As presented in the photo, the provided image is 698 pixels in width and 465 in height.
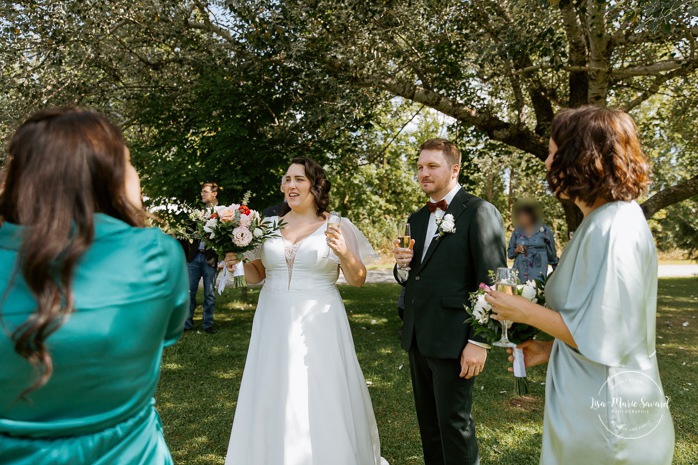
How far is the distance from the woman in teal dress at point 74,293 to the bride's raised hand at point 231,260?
2283 mm

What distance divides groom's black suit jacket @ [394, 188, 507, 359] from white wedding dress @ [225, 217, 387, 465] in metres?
0.62

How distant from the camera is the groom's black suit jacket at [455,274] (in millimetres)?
3268

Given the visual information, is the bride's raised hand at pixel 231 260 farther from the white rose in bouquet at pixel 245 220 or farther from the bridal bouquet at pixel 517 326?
the bridal bouquet at pixel 517 326

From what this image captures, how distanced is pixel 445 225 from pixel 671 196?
21.5 ft

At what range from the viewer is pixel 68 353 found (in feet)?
4.44

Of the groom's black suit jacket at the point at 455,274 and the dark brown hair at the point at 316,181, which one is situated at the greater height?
the dark brown hair at the point at 316,181

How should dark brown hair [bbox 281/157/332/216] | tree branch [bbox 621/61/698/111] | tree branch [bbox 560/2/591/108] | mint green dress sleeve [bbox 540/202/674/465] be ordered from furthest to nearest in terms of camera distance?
tree branch [bbox 621/61/698/111]
tree branch [bbox 560/2/591/108]
dark brown hair [bbox 281/157/332/216]
mint green dress sleeve [bbox 540/202/674/465]

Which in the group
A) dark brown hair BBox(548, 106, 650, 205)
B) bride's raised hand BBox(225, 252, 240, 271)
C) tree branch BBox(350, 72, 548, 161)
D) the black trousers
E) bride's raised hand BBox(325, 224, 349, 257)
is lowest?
the black trousers

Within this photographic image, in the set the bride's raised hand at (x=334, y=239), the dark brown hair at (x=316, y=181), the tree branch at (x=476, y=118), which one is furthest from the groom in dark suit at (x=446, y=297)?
the tree branch at (x=476, y=118)

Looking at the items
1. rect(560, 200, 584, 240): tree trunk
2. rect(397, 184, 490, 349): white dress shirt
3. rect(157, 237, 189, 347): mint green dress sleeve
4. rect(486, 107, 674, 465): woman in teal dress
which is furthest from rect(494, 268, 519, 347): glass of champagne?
rect(560, 200, 584, 240): tree trunk

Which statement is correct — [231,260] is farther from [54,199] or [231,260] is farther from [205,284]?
[205,284]

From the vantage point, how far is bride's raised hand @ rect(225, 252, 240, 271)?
380cm

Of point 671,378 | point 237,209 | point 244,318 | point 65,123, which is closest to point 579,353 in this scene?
point 65,123

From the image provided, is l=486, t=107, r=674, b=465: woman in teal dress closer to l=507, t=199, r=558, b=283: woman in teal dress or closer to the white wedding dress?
the white wedding dress
